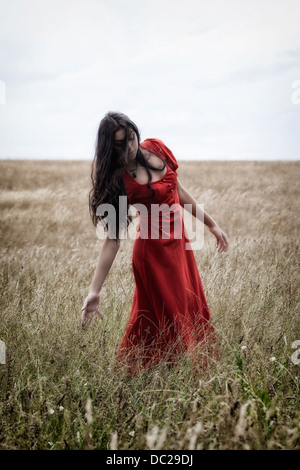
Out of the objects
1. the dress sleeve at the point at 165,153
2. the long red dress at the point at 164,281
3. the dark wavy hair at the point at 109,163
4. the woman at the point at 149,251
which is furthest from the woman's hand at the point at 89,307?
the dress sleeve at the point at 165,153

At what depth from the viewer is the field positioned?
1.53 meters

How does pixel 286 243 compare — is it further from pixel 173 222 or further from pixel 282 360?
pixel 173 222

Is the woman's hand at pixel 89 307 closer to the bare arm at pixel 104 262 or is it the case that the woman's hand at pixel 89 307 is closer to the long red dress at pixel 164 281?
the bare arm at pixel 104 262

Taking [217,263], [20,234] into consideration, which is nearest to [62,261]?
[217,263]

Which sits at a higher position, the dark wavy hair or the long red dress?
the dark wavy hair

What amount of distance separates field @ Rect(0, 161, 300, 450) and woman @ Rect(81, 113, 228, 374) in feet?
0.61

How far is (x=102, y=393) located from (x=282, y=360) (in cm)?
128

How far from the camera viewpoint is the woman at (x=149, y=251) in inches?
78.0

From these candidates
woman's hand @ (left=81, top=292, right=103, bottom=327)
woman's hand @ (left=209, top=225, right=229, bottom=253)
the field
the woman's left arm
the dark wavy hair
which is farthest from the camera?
woman's hand @ (left=209, top=225, right=229, bottom=253)

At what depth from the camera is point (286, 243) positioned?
5383mm

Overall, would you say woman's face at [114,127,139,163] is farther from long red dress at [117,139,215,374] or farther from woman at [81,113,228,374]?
long red dress at [117,139,215,374]

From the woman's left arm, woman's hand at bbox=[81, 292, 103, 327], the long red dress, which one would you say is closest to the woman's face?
the long red dress

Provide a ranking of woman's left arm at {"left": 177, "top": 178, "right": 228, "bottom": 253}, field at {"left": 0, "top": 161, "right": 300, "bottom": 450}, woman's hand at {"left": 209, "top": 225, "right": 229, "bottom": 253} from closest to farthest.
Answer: field at {"left": 0, "top": 161, "right": 300, "bottom": 450} < woman's left arm at {"left": 177, "top": 178, "right": 228, "bottom": 253} < woman's hand at {"left": 209, "top": 225, "right": 229, "bottom": 253}

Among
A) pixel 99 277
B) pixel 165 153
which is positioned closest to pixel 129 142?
pixel 165 153
